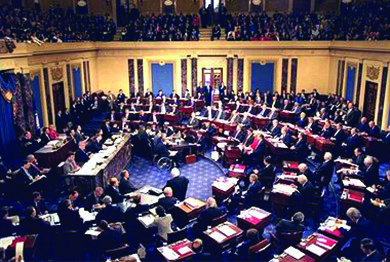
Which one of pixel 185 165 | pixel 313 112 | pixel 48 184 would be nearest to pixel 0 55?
pixel 48 184

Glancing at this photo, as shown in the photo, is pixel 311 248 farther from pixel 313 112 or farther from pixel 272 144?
pixel 313 112

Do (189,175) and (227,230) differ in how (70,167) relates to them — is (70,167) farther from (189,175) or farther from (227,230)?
(227,230)

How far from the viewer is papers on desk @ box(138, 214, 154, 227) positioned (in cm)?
815

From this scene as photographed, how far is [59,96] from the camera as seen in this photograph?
19.0m

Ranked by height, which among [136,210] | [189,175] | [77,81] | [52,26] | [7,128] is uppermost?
[52,26]

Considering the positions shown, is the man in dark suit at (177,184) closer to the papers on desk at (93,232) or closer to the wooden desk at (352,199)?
the papers on desk at (93,232)

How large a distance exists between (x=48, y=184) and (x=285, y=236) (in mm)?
7253

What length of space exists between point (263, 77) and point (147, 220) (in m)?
17.2

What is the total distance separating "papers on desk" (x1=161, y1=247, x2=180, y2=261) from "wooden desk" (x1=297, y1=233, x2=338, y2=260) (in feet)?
7.53

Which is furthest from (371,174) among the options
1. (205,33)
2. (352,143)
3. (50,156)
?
(205,33)

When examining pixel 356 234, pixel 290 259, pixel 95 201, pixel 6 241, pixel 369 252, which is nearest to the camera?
pixel 369 252

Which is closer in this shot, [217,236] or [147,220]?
[217,236]

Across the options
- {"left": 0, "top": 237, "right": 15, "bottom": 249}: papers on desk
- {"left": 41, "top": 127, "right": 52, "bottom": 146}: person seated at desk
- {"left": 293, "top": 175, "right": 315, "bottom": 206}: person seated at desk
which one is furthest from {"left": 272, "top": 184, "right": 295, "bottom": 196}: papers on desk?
{"left": 41, "top": 127, "right": 52, "bottom": 146}: person seated at desk

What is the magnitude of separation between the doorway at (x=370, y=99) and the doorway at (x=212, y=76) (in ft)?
30.6
